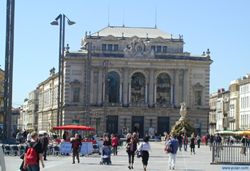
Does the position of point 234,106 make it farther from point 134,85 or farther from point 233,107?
point 134,85

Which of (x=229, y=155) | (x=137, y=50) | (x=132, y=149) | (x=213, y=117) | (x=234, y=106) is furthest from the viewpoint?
(x=213, y=117)

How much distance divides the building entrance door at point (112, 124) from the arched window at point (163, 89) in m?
7.63

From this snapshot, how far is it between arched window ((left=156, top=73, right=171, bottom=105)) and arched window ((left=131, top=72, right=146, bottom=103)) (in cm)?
242

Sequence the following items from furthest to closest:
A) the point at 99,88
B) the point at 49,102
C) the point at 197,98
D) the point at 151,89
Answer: the point at 49,102 → the point at 197,98 → the point at 151,89 → the point at 99,88

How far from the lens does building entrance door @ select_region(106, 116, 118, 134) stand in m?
115

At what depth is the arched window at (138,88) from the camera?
383 ft

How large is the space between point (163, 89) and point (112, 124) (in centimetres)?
1012

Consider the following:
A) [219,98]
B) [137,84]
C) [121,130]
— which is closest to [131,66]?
[137,84]

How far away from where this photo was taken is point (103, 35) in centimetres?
12006

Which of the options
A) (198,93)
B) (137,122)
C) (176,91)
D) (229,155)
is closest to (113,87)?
(137,122)

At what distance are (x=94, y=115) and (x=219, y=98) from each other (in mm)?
75849

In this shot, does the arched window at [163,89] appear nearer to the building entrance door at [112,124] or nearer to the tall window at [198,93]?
the tall window at [198,93]

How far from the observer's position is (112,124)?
115062 millimetres

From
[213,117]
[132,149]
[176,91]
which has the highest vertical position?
[176,91]
